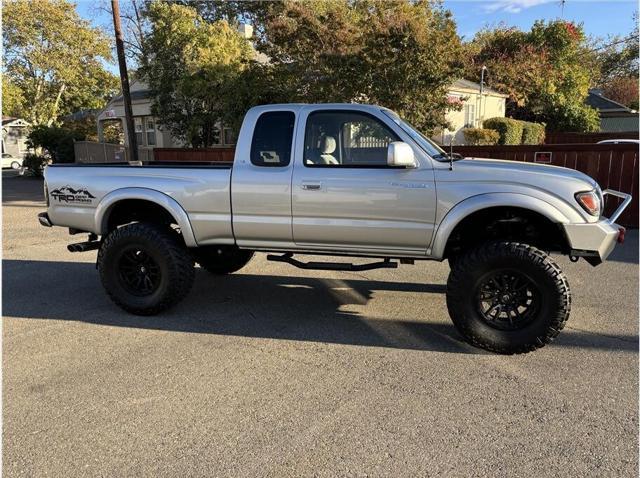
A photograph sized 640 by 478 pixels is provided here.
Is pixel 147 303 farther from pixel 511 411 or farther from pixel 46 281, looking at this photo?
pixel 511 411

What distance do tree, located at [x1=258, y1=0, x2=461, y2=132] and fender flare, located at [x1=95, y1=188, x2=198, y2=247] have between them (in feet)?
31.2

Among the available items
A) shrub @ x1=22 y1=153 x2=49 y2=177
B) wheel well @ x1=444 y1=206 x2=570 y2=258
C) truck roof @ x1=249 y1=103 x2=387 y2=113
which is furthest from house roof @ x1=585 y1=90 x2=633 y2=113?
truck roof @ x1=249 y1=103 x2=387 y2=113

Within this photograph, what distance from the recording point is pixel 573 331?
15.4 ft

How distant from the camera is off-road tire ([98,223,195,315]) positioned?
4.97 meters

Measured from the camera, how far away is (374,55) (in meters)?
13.2

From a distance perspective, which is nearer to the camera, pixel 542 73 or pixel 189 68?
pixel 189 68

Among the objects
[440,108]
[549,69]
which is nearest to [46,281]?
[440,108]

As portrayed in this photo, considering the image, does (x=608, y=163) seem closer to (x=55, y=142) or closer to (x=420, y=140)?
(x=420, y=140)

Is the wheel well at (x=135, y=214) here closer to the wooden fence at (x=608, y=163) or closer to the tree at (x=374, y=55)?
the wooden fence at (x=608, y=163)

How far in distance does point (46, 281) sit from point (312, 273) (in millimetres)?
3449

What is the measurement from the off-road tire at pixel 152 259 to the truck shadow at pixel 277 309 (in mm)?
164

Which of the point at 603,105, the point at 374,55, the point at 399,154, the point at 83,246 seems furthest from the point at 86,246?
the point at 603,105

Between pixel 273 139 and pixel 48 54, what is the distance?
116 ft

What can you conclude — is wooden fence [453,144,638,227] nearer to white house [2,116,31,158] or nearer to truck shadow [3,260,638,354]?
truck shadow [3,260,638,354]
